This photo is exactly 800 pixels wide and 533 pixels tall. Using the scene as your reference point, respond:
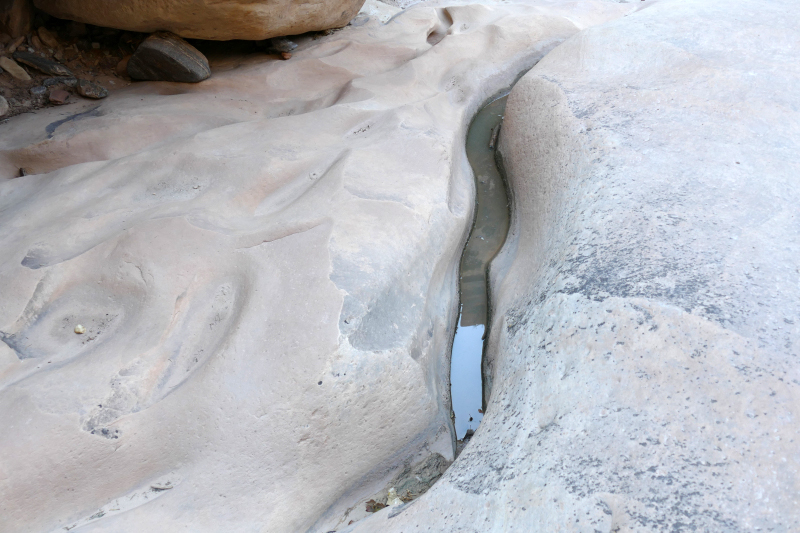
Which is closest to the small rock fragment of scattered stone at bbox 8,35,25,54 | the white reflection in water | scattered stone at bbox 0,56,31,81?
the white reflection in water

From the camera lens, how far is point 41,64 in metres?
2.88

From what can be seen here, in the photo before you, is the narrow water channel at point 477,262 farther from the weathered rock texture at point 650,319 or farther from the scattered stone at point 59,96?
the scattered stone at point 59,96

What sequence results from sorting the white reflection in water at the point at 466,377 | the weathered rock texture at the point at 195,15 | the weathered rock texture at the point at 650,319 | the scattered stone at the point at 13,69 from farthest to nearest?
the scattered stone at the point at 13,69
the weathered rock texture at the point at 195,15
the white reflection in water at the point at 466,377
the weathered rock texture at the point at 650,319

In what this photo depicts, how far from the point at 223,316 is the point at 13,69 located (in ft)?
7.01

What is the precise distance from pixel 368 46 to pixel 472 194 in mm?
1394

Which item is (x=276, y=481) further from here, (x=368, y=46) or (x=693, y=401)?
(x=368, y=46)

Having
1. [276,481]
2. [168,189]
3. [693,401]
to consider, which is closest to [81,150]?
[168,189]

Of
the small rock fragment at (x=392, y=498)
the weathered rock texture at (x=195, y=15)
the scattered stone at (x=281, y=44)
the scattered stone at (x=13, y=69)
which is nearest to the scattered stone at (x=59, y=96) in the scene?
the scattered stone at (x=13, y=69)

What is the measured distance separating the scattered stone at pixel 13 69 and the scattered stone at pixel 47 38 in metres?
0.23

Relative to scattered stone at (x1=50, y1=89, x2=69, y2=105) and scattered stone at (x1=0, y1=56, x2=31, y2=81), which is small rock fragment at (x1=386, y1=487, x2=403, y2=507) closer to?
scattered stone at (x1=50, y1=89, x2=69, y2=105)

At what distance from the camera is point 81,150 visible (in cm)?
249

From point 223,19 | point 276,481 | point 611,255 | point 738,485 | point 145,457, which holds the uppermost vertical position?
point 223,19

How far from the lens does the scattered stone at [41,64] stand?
2.86m

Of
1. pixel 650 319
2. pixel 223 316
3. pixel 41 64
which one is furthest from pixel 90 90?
pixel 650 319
